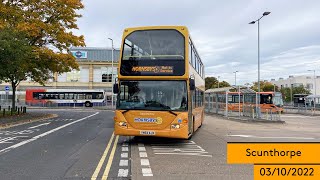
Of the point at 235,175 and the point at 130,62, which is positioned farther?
the point at 130,62

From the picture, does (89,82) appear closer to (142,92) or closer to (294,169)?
(142,92)

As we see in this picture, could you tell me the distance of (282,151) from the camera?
161 inches

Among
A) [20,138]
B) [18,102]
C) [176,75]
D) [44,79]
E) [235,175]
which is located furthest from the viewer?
[18,102]

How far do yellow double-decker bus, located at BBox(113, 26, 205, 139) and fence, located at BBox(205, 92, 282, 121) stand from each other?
19.9 meters

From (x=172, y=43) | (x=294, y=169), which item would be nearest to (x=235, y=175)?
(x=294, y=169)

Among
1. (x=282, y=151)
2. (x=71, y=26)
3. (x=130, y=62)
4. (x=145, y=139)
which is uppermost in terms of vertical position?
(x=71, y=26)

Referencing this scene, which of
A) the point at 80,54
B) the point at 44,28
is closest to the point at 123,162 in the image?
the point at 44,28

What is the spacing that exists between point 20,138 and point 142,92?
19.9 feet

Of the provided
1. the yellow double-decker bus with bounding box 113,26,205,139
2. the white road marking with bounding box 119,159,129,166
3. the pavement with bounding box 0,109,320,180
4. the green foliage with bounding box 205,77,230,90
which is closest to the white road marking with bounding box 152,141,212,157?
the pavement with bounding box 0,109,320,180

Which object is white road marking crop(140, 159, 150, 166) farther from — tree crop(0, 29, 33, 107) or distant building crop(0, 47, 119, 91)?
distant building crop(0, 47, 119, 91)

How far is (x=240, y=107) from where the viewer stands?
36656 mm

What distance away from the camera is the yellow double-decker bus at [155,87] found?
1272 centimetres

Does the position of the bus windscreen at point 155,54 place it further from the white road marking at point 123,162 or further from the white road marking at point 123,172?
the white road marking at point 123,172

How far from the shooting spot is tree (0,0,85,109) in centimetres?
2831
